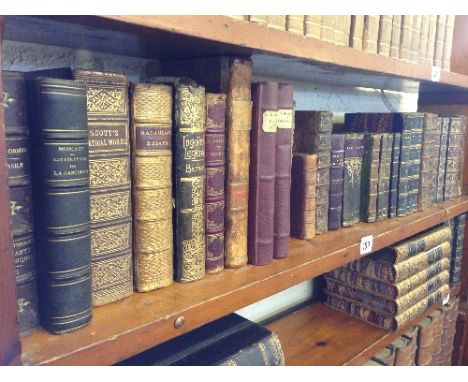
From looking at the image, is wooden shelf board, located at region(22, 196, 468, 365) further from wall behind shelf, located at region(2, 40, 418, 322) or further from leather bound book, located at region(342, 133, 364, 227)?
wall behind shelf, located at region(2, 40, 418, 322)

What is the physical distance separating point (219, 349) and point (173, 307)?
19 cm

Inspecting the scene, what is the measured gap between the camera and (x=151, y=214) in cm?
56

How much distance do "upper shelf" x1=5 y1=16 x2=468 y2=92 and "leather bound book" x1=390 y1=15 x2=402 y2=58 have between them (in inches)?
3.0

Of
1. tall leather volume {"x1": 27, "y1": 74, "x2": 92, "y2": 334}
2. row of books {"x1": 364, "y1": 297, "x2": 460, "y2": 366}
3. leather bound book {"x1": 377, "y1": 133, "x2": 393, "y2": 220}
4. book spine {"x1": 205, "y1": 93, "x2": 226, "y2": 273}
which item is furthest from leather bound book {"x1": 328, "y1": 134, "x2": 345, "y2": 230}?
tall leather volume {"x1": 27, "y1": 74, "x2": 92, "y2": 334}

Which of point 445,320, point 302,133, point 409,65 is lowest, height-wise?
point 445,320

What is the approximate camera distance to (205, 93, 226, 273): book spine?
60 cm

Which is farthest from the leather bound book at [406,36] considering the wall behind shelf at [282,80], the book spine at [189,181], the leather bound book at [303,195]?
the book spine at [189,181]

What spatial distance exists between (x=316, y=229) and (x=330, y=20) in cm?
39

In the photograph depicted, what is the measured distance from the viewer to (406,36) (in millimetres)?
898

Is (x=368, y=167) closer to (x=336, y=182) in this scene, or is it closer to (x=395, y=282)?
(x=336, y=182)

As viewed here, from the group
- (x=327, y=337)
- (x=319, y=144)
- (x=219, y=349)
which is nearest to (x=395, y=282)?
(x=327, y=337)

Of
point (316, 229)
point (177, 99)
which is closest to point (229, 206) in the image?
point (177, 99)

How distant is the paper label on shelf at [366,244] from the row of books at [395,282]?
221 mm

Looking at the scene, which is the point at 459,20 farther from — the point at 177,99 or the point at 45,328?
the point at 45,328
